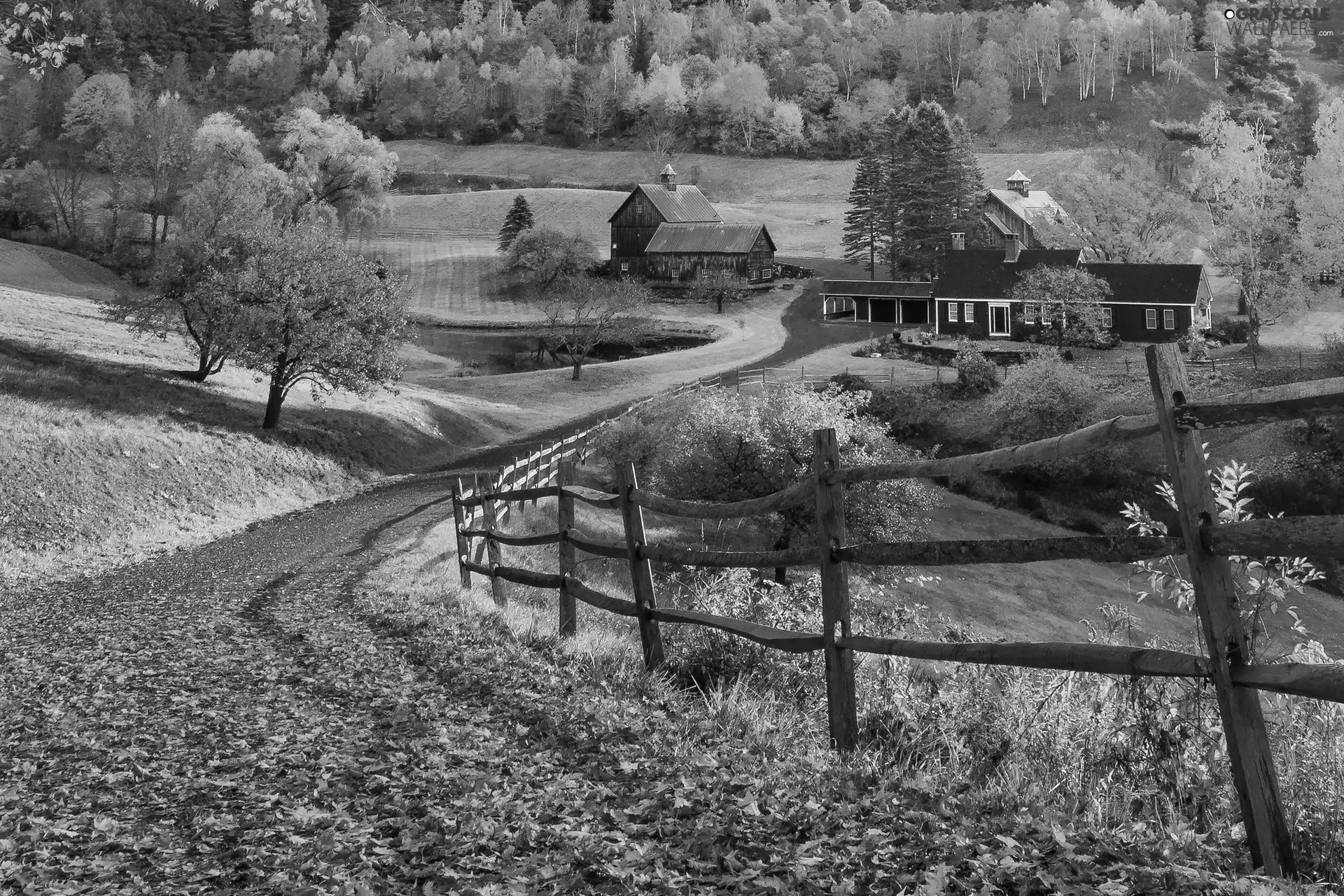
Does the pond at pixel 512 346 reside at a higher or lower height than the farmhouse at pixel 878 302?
lower

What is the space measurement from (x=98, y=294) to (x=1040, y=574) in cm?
6066

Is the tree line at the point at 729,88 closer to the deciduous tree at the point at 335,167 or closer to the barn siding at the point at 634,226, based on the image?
the barn siding at the point at 634,226

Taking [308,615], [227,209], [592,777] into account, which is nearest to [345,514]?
[308,615]

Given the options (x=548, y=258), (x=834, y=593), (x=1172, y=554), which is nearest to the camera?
(x=1172, y=554)

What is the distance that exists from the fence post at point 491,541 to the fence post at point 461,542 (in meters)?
1.05

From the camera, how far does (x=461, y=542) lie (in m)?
17.0

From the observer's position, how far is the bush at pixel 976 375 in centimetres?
5328

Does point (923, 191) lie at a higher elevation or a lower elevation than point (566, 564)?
higher

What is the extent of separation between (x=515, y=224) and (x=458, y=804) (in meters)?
102

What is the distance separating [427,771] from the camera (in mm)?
6133

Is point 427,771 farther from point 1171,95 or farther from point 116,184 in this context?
point 1171,95

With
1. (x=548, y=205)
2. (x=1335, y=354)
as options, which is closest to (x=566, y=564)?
(x=1335, y=354)

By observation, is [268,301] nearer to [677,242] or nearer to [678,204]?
[677,242]

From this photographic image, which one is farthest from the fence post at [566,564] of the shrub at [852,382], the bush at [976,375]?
the bush at [976,375]
